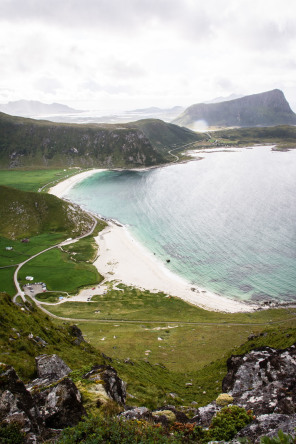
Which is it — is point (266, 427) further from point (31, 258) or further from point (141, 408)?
point (31, 258)

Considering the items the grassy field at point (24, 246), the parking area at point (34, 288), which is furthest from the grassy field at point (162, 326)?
the grassy field at point (24, 246)

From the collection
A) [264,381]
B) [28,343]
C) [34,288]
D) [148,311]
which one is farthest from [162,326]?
[34,288]

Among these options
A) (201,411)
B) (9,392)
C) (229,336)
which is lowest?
(229,336)

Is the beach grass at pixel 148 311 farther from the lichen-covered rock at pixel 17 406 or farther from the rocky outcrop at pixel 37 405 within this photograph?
the lichen-covered rock at pixel 17 406

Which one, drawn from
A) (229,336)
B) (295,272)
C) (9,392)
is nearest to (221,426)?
(9,392)

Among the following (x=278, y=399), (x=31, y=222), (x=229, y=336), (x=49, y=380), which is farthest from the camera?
(x=31, y=222)

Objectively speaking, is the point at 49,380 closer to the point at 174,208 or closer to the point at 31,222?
the point at 31,222
